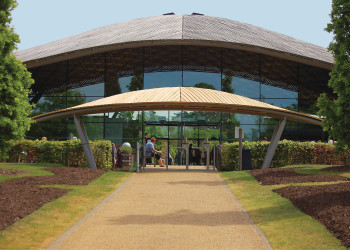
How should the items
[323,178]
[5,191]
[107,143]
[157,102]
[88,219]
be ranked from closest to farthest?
[88,219] → [5,191] → [323,178] → [157,102] → [107,143]

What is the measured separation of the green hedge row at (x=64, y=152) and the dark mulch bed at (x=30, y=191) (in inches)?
99.9

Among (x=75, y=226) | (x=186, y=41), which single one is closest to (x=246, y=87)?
(x=186, y=41)

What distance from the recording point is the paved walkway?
290 inches

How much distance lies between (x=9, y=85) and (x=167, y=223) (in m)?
9.17

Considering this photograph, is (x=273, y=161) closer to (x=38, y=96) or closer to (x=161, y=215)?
(x=161, y=215)

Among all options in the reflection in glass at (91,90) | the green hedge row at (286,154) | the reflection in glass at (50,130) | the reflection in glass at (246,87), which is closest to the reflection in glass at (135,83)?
the reflection in glass at (91,90)

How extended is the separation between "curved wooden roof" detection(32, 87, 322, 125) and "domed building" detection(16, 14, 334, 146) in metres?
7.46

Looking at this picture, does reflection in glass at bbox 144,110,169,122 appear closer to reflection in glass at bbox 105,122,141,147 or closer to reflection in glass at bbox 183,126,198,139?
reflection in glass at bbox 105,122,141,147

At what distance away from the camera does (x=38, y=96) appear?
30672mm

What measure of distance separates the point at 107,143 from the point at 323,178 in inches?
374

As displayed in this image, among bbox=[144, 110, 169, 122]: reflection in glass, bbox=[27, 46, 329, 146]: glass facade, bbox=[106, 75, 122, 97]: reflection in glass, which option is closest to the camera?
bbox=[144, 110, 169, 122]: reflection in glass

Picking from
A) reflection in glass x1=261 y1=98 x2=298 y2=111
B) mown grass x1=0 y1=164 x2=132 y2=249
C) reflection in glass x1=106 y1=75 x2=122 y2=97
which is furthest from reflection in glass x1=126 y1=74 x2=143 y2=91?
mown grass x1=0 y1=164 x2=132 y2=249

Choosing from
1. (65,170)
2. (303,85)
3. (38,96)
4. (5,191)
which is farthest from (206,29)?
(5,191)

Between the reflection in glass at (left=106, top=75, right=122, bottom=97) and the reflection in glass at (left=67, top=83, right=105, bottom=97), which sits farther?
the reflection in glass at (left=67, top=83, right=105, bottom=97)
